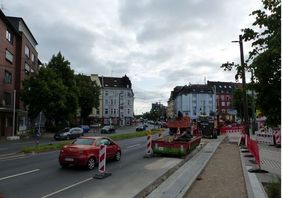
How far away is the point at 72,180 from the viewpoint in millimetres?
12375

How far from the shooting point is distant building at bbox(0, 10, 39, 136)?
44.6 meters

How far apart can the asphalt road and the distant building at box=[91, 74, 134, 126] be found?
324ft

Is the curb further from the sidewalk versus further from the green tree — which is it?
the green tree

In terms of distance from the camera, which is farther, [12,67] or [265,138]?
[12,67]

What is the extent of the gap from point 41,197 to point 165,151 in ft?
35.7

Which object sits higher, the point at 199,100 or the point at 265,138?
the point at 199,100

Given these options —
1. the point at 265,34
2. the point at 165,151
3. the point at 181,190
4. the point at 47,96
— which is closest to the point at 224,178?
the point at 181,190

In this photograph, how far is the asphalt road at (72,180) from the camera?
10227mm

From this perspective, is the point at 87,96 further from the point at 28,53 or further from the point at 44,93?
the point at 44,93

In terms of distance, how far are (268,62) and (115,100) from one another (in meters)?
115

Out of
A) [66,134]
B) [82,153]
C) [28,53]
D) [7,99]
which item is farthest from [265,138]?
[28,53]

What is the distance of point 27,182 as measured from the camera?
11.8m

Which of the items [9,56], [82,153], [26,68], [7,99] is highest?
[9,56]

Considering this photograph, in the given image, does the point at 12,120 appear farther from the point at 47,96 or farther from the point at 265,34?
the point at 265,34
